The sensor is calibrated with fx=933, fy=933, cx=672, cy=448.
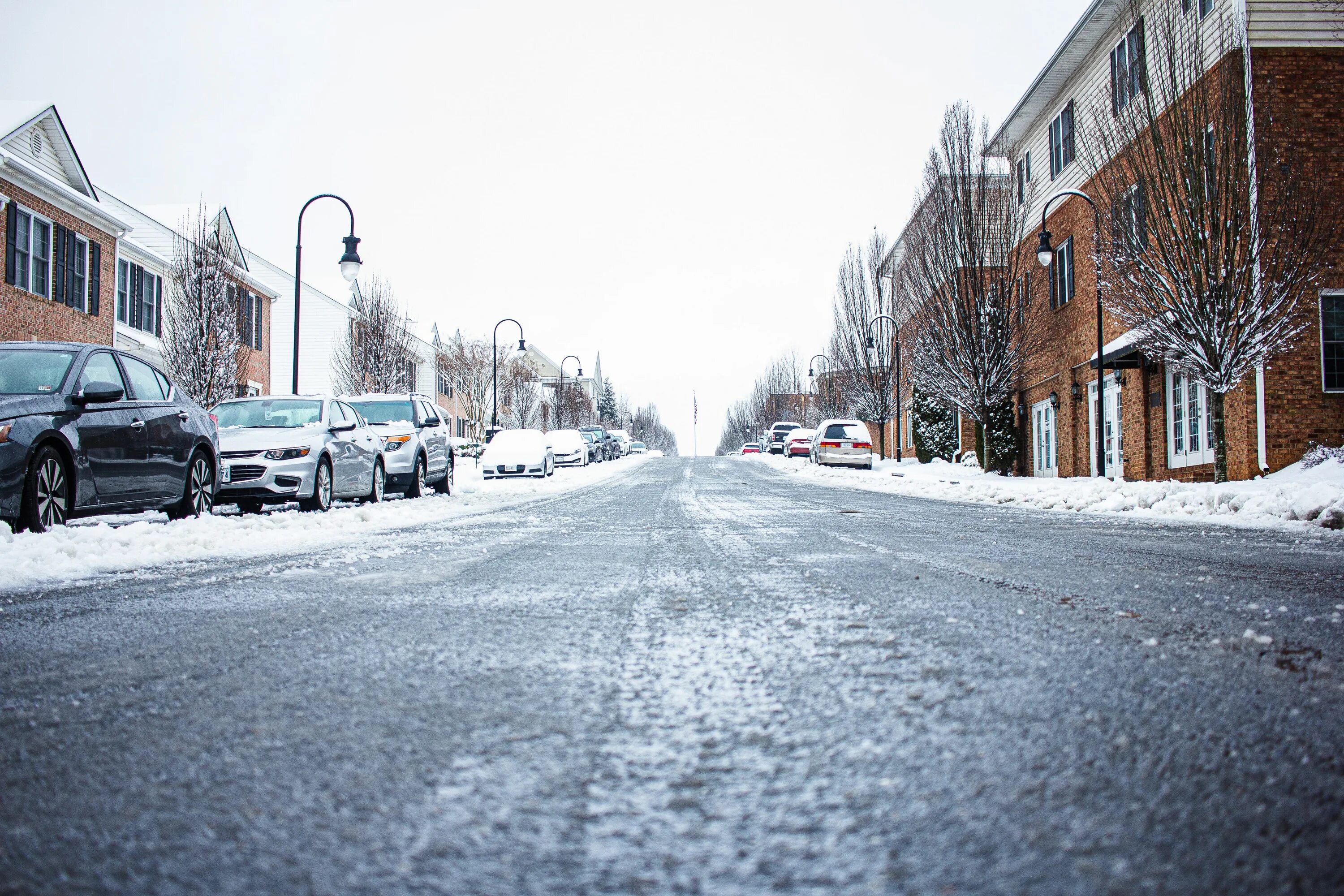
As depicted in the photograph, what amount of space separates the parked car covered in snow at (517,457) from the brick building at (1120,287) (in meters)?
14.8

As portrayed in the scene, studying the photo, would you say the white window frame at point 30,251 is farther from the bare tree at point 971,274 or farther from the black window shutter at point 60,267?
the bare tree at point 971,274

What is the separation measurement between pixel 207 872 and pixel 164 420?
9177 millimetres

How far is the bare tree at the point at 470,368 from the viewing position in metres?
62.4

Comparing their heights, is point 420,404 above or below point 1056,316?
below

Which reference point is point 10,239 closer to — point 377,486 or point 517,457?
point 517,457

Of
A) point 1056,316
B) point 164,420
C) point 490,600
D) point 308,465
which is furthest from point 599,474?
point 490,600

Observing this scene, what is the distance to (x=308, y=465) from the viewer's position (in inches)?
473

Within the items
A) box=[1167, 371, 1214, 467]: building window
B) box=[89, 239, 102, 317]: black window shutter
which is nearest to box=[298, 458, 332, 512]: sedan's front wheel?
box=[1167, 371, 1214, 467]: building window

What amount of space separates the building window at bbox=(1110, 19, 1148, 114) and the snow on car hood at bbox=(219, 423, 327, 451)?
13.9m

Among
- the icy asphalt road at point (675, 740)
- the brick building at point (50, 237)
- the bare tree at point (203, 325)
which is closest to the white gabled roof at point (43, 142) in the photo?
the brick building at point (50, 237)

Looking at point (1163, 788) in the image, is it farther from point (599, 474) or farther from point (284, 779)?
point (599, 474)

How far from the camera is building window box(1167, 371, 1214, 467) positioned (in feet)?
62.8

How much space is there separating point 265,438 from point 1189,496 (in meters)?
12.2

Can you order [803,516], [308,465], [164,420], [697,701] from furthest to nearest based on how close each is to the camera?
[308,465], [803,516], [164,420], [697,701]
